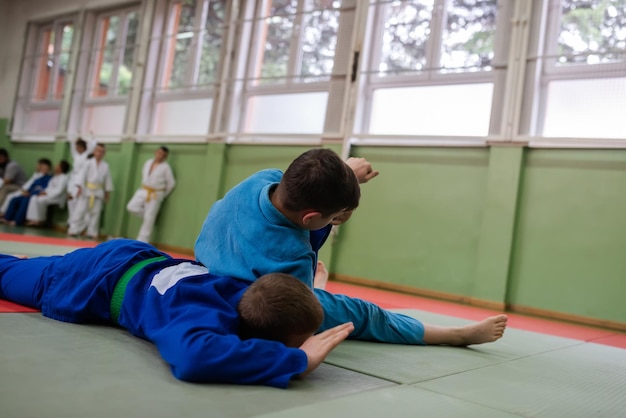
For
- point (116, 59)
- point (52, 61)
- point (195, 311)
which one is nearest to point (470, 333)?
point (195, 311)

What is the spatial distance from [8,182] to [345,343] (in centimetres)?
873

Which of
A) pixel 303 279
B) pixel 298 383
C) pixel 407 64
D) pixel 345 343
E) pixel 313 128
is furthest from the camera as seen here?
pixel 313 128

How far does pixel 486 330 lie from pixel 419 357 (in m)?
0.37

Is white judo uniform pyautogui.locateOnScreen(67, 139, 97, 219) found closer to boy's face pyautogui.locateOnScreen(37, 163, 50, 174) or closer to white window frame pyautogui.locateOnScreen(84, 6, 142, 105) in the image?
boy's face pyautogui.locateOnScreen(37, 163, 50, 174)

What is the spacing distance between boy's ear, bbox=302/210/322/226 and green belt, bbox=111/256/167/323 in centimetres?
58

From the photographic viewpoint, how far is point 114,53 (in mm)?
9078

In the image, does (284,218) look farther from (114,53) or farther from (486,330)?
(114,53)

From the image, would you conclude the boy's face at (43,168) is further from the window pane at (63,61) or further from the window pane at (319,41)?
the window pane at (319,41)

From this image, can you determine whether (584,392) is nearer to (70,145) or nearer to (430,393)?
(430,393)

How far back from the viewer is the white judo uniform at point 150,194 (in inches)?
296

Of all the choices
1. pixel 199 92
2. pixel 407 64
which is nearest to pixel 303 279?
pixel 407 64

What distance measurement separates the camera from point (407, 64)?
586cm

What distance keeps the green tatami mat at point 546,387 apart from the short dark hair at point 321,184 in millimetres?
590

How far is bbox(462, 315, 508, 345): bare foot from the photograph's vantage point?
229cm
